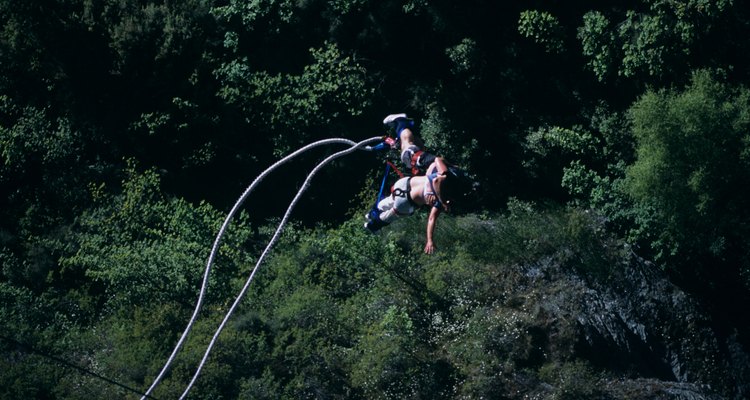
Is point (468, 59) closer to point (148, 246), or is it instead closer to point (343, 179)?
point (343, 179)

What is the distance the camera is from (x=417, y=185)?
1479cm

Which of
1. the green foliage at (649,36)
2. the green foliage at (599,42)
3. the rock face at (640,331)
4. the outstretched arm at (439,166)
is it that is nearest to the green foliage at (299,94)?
the green foliage at (599,42)

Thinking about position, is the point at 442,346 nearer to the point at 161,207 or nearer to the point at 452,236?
the point at 452,236

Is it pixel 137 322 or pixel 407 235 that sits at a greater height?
pixel 407 235

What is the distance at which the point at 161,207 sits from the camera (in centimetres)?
2069

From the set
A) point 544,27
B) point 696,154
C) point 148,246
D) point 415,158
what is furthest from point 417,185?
point 148,246

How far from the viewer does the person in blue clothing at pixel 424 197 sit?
14.0m

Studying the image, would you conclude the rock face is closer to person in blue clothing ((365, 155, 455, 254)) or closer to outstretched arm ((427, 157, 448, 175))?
person in blue clothing ((365, 155, 455, 254))

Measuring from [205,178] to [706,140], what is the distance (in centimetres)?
879

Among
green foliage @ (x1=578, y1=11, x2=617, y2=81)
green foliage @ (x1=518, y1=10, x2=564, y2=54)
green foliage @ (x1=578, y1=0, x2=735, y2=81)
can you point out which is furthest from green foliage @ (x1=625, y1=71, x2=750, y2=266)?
green foliage @ (x1=518, y1=10, x2=564, y2=54)

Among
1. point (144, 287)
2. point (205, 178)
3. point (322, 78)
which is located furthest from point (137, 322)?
point (322, 78)

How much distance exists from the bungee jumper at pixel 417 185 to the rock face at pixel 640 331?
15.9ft

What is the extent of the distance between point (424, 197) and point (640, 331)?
693 centimetres

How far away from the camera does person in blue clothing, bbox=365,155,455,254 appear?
14023 mm
